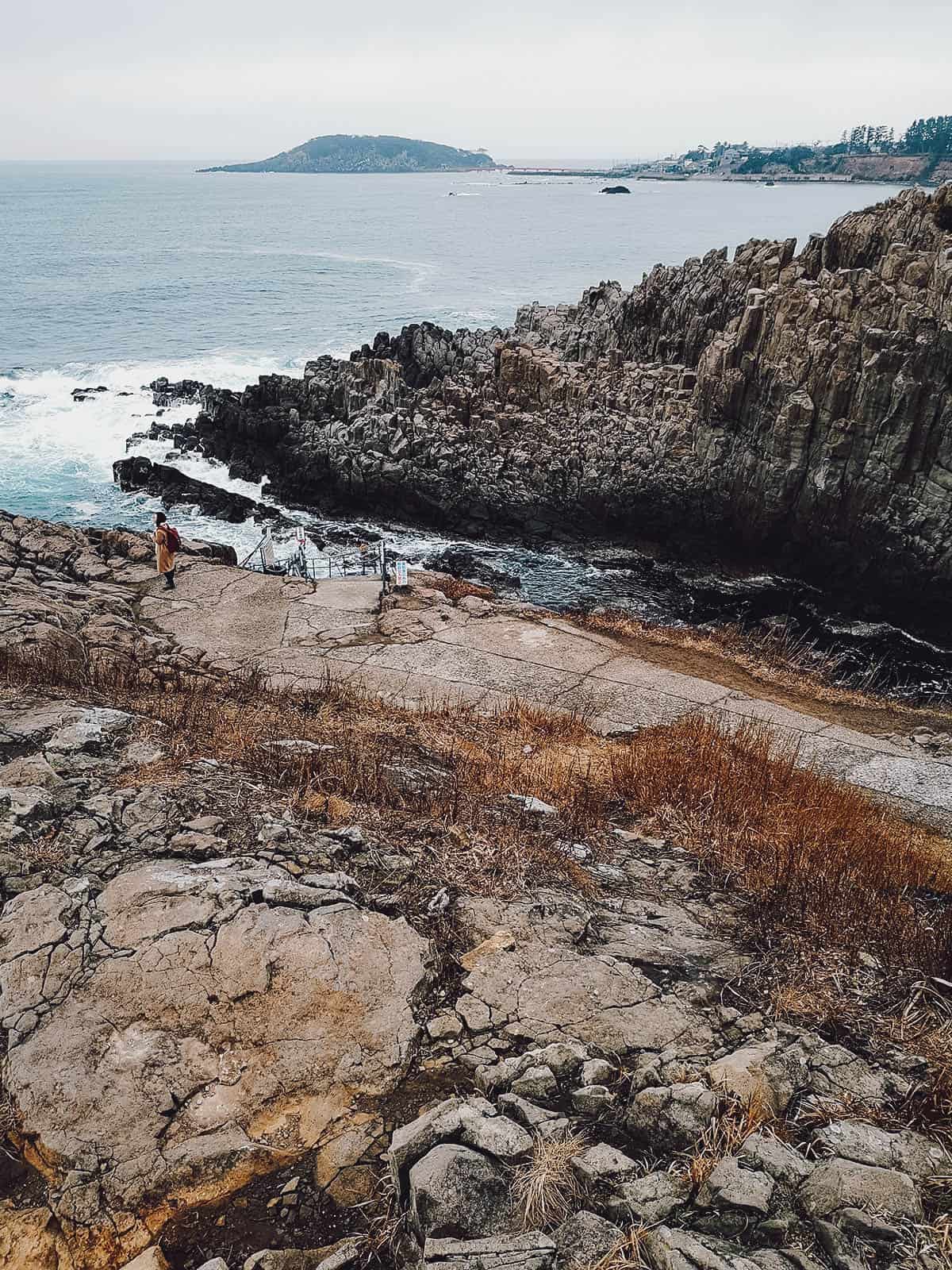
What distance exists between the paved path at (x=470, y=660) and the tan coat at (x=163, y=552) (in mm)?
442

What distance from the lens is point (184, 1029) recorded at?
398 cm

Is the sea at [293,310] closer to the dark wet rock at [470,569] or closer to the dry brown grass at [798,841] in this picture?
the dark wet rock at [470,569]

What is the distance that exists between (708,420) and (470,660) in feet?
39.3

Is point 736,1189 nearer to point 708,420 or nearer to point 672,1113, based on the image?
point 672,1113

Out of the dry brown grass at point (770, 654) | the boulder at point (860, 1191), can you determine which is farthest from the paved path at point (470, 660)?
the boulder at point (860, 1191)

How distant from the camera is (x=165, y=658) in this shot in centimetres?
1116

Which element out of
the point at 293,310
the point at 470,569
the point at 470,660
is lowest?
the point at 470,569

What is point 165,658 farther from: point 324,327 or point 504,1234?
point 324,327

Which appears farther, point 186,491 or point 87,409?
point 87,409

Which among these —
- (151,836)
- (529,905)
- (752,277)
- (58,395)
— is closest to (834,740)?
(529,905)

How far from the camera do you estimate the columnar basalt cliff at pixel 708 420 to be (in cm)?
1752

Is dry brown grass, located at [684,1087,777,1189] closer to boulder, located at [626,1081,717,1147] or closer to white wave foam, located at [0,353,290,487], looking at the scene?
boulder, located at [626,1081,717,1147]

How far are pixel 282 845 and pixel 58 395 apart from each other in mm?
33954

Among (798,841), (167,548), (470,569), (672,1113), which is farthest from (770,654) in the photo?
(672,1113)
